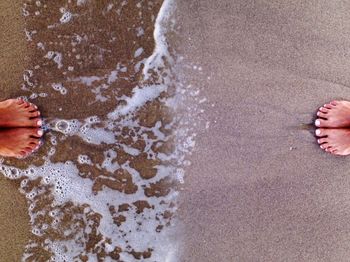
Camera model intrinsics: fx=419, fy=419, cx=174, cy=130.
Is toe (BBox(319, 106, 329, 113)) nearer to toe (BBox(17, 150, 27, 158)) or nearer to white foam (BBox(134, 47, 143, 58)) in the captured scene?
white foam (BBox(134, 47, 143, 58))

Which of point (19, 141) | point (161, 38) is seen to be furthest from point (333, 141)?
point (19, 141)

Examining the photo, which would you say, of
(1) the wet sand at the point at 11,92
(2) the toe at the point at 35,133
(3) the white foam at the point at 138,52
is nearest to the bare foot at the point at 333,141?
(3) the white foam at the point at 138,52

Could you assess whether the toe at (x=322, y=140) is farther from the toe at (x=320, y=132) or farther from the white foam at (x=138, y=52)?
the white foam at (x=138, y=52)

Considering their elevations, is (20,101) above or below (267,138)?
above

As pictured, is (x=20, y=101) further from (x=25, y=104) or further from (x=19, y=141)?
(x=19, y=141)

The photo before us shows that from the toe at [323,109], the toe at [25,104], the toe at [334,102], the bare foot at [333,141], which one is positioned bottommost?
the bare foot at [333,141]

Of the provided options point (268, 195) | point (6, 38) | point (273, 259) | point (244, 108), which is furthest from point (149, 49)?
point (273, 259)

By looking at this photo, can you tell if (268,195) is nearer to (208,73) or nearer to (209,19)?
(208,73)
